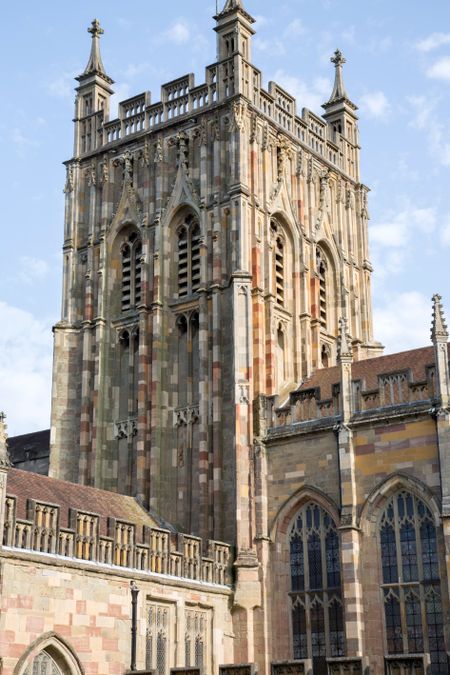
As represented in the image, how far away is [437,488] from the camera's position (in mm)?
31359

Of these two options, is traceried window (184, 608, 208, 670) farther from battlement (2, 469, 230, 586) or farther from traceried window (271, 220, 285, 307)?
traceried window (271, 220, 285, 307)

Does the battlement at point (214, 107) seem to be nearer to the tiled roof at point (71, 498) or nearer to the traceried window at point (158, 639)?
the tiled roof at point (71, 498)

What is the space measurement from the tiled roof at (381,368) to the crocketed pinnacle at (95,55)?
56.7ft

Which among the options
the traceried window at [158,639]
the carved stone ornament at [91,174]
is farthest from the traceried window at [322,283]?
the traceried window at [158,639]

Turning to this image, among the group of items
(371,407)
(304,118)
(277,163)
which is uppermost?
→ (304,118)

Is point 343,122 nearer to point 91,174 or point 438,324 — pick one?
point 91,174

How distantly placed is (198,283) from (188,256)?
4.31ft

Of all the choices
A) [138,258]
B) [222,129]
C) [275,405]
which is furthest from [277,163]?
[275,405]

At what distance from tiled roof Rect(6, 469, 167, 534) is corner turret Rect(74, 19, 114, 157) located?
15986 millimetres

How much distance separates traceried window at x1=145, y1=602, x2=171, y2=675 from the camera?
1177 inches

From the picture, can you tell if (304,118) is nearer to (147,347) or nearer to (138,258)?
(138,258)

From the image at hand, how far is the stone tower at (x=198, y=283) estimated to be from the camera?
36.9m

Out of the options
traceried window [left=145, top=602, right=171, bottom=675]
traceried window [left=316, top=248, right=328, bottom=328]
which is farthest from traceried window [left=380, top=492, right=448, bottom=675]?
traceried window [left=316, top=248, right=328, bottom=328]

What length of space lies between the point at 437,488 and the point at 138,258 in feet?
53.0
